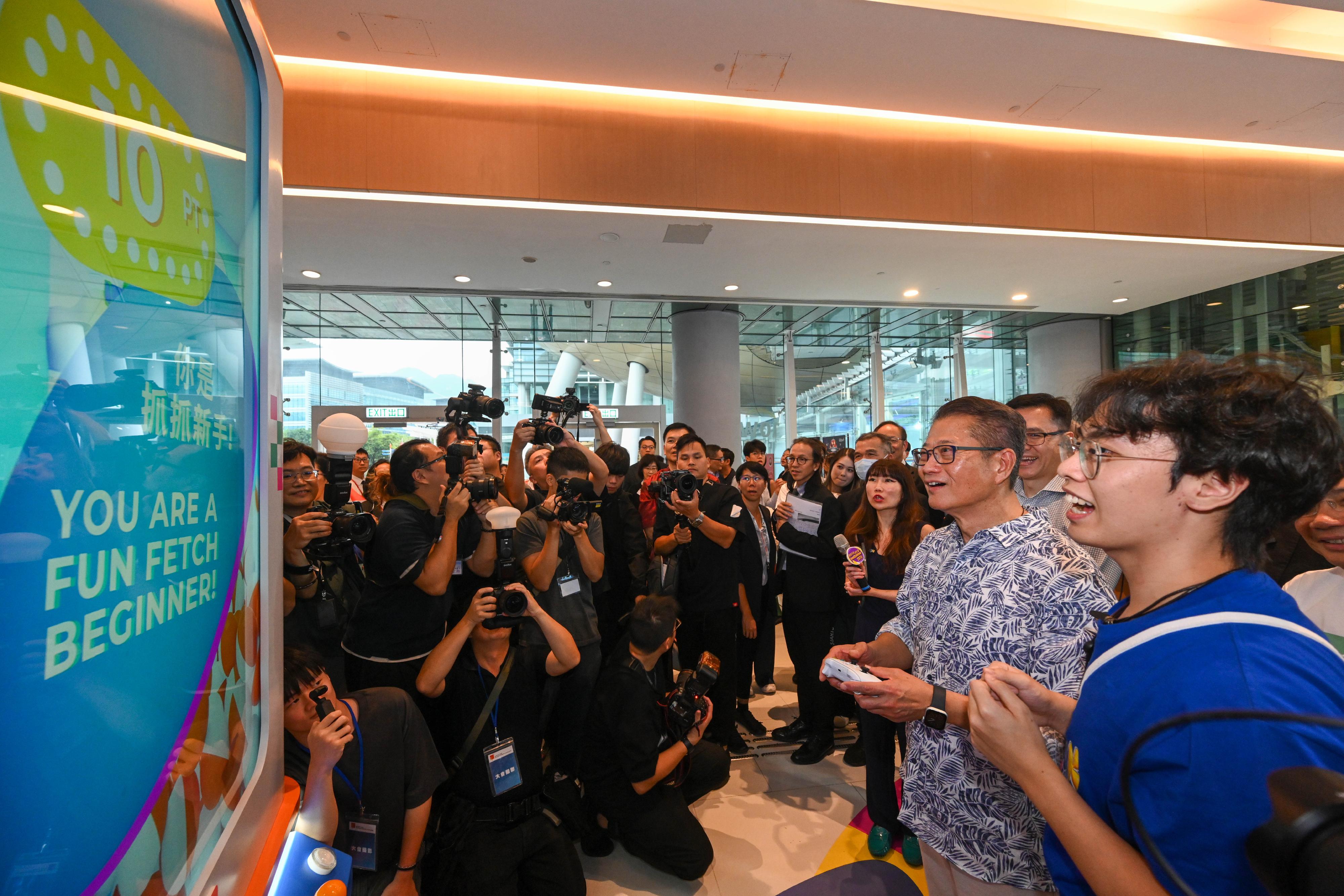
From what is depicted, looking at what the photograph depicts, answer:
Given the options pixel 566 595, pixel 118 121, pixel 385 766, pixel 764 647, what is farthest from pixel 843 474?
pixel 118 121

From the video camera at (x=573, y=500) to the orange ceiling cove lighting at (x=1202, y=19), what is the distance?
3.06 metres

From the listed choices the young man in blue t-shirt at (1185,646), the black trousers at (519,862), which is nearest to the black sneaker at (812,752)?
the black trousers at (519,862)

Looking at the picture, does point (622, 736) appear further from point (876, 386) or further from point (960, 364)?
point (960, 364)

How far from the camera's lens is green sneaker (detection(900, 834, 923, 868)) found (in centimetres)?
246

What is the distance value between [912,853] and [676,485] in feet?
6.05

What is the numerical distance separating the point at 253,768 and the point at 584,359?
946 cm

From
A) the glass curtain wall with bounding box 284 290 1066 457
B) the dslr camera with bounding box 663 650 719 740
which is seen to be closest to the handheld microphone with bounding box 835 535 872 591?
the dslr camera with bounding box 663 650 719 740

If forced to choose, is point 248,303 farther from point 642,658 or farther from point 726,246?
point 726,246

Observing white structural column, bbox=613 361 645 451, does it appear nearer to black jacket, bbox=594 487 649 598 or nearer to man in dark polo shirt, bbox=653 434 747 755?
black jacket, bbox=594 487 649 598

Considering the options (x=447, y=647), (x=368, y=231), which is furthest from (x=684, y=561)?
(x=368, y=231)

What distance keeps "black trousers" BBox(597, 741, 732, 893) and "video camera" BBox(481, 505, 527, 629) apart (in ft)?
3.08

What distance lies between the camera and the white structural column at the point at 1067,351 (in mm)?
8719

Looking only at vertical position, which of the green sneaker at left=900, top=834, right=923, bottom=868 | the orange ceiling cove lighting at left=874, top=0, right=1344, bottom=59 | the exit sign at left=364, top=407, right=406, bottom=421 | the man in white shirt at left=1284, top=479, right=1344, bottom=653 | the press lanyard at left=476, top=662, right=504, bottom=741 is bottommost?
the green sneaker at left=900, top=834, right=923, bottom=868

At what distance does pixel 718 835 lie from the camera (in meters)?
2.71
